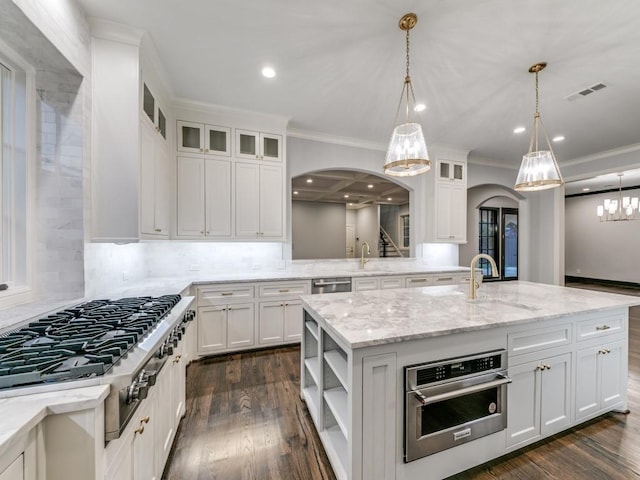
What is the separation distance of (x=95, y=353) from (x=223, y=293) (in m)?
2.02

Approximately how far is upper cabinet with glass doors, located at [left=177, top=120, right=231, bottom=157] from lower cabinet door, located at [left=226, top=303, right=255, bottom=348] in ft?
6.18

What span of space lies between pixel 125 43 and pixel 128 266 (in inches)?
75.5

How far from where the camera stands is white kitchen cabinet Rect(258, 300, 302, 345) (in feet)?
10.4

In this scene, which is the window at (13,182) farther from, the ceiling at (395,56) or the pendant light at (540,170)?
the pendant light at (540,170)

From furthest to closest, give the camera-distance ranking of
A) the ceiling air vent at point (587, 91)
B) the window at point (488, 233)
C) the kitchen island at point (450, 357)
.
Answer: the window at point (488, 233) → the ceiling air vent at point (587, 91) → the kitchen island at point (450, 357)

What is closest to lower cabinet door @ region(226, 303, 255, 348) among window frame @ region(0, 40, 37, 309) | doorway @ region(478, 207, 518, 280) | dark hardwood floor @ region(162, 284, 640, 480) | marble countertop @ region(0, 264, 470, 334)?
marble countertop @ region(0, 264, 470, 334)

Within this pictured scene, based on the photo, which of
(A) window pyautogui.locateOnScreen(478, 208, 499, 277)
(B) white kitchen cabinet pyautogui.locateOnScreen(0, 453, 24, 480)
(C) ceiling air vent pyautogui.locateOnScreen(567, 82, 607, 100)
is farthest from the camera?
(A) window pyautogui.locateOnScreen(478, 208, 499, 277)

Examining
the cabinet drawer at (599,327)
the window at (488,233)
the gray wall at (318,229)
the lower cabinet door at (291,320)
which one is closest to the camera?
the cabinet drawer at (599,327)

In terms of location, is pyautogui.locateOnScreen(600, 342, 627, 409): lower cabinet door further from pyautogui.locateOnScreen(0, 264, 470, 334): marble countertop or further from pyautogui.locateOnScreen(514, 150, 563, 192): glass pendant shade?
pyautogui.locateOnScreen(0, 264, 470, 334): marble countertop

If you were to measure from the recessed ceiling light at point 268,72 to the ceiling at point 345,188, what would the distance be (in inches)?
79.1

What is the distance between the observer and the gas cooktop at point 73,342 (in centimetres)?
86

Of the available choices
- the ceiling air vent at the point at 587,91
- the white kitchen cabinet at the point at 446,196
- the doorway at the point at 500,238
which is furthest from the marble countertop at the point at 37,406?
the doorway at the point at 500,238

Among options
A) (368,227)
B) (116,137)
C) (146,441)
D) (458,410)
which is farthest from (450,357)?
(368,227)

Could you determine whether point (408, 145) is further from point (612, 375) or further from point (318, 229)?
point (318, 229)
